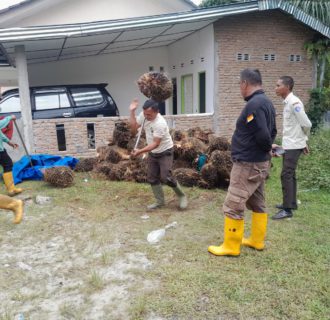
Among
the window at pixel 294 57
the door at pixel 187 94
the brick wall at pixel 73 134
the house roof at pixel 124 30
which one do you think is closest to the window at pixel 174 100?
the door at pixel 187 94

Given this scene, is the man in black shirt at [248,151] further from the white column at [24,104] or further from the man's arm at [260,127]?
the white column at [24,104]

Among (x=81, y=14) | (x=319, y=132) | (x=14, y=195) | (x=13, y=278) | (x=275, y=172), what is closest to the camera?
(x=13, y=278)

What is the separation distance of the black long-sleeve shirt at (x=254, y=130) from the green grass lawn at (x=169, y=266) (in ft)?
3.48

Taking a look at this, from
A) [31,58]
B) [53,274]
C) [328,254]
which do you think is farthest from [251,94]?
[31,58]

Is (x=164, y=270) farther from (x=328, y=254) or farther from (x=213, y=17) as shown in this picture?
(x=213, y=17)

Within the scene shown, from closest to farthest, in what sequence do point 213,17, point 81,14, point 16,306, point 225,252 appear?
point 16,306 → point 225,252 → point 213,17 → point 81,14

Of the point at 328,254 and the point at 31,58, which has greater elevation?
the point at 31,58

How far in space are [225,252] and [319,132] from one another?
7.72 meters

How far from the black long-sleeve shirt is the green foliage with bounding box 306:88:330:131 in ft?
25.5

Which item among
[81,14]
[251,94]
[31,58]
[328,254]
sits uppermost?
[81,14]

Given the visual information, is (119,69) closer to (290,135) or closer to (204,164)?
(204,164)

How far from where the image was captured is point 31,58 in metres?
10.9

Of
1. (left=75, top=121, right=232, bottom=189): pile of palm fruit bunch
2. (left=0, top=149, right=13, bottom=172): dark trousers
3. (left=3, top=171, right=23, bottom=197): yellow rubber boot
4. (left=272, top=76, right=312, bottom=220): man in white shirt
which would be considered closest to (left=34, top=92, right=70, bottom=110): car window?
(left=75, top=121, right=232, bottom=189): pile of palm fruit bunch

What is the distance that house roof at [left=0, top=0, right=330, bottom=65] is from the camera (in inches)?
277
